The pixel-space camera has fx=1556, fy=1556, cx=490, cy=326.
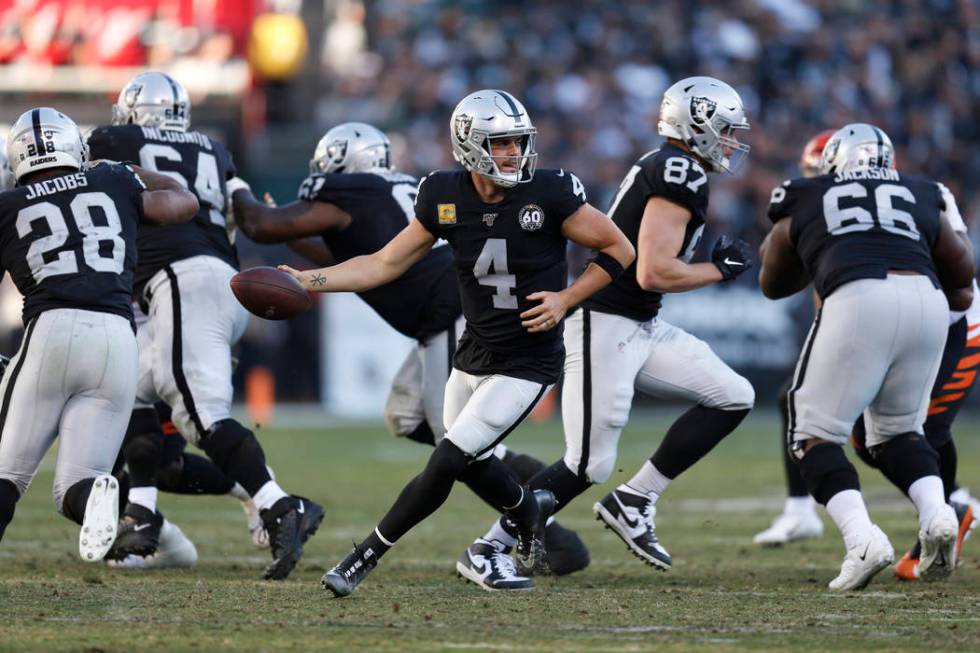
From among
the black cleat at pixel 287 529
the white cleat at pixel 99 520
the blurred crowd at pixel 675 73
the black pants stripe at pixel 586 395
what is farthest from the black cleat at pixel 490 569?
the blurred crowd at pixel 675 73

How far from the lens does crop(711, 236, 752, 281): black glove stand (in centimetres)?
578

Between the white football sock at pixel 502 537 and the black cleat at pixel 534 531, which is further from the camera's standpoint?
the white football sock at pixel 502 537

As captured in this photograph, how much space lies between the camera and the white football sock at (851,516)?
5625mm

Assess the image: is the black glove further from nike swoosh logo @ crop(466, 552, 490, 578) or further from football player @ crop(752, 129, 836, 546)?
football player @ crop(752, 129, 836, 546)

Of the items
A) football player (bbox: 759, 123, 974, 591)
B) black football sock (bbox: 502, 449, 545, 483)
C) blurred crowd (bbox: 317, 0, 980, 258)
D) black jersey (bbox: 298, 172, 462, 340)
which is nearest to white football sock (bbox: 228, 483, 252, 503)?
black jersey (bbox: 298, 172, 462, 340)

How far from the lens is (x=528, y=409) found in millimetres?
5543

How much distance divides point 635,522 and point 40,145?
2677 millimetres

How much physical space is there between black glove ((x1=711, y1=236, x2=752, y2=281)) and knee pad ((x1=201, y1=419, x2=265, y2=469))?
1941mm

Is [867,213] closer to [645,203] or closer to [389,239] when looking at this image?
[645,203]

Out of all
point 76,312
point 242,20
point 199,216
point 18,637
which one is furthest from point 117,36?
point 18,637

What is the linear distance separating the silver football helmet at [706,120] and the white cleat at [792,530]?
2.10 meters

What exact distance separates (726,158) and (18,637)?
3.35 m

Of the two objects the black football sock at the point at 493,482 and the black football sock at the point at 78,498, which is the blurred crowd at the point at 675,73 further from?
the black football sock at the point at 78,498

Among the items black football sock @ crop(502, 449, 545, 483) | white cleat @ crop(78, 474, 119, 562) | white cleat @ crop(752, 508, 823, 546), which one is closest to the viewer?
white cleat @ crop(78, 474, 119, 562)
